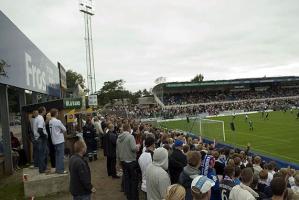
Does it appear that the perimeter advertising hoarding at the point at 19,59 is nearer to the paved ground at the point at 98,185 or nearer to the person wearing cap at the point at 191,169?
the paved ground at the point at 98,185

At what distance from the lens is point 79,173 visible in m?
6.61

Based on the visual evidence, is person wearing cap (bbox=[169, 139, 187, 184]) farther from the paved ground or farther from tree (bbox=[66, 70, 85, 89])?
tree (bbox=[66, 70, 85, 89])

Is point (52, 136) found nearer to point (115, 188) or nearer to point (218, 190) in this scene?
point (115, 188)

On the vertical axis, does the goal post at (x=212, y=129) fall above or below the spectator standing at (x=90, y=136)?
below

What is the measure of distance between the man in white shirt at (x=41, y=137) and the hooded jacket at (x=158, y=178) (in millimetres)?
5623

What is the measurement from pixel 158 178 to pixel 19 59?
39.1 ft

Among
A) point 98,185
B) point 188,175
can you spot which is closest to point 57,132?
point 98,185

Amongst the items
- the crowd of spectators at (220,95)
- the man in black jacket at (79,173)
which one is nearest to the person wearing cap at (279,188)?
the man in black jacket at (79,173)

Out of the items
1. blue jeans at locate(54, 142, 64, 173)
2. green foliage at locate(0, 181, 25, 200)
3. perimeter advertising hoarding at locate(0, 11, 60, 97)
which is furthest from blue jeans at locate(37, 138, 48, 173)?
perimeter advertising hoarding at locate(0, 11, 60, 97)

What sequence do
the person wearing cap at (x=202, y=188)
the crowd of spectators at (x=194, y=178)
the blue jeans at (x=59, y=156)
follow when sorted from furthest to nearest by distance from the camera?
the blue jeans at (x=59, y=156) < the crowd of spectators at (x=194, y=178) < the person wearing cap at (x=202, y=188)

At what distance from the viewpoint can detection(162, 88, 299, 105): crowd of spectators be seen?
90.9 meters

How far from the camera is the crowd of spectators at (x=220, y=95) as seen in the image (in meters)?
90.9

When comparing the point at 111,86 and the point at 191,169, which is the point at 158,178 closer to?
the point at 191,169

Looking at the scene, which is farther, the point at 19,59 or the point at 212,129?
the point at 212,129
